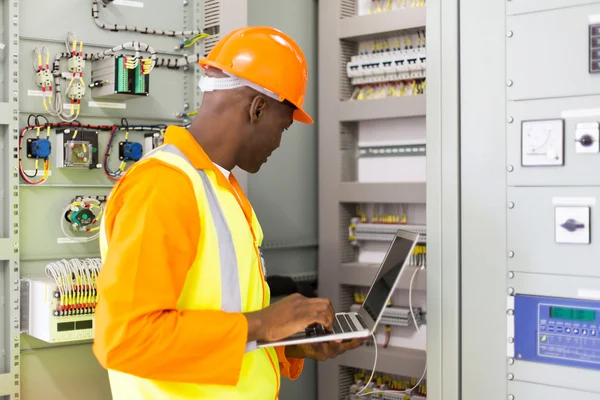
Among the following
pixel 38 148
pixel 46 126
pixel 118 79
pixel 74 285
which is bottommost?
pixel 74 285

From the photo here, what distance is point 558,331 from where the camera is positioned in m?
2.10

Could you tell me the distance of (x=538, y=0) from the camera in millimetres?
2135

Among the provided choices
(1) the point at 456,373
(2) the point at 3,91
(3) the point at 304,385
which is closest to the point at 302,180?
(3) the point at 304,385

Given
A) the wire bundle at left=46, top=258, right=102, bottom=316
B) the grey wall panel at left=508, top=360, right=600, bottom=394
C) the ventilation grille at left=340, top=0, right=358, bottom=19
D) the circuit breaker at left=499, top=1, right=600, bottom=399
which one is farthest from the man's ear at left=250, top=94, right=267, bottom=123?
the ventilation grille at left=340, top=0, right=358, bottom=19

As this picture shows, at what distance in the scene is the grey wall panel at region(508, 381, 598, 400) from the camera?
2.06 metres

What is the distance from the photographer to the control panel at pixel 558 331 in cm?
204

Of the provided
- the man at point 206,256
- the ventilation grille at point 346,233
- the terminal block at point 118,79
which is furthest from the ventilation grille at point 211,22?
the man at point 206,256

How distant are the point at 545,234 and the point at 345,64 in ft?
7.30

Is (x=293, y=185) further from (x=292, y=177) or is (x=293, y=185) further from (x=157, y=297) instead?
(x=157, y=297)

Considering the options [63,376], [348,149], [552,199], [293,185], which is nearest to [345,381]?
[293,185]

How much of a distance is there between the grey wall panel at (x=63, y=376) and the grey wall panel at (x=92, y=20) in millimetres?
1439

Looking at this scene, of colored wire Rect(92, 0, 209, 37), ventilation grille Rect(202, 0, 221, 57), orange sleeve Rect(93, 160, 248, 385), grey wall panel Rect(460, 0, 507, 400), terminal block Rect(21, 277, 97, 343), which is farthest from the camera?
ventilation grille Rect(202, 0, 221, 57)

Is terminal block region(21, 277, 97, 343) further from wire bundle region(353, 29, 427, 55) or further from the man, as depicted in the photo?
wire bundle region(353, 29, 427, 55)

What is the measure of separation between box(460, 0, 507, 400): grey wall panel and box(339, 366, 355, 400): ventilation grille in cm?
187
